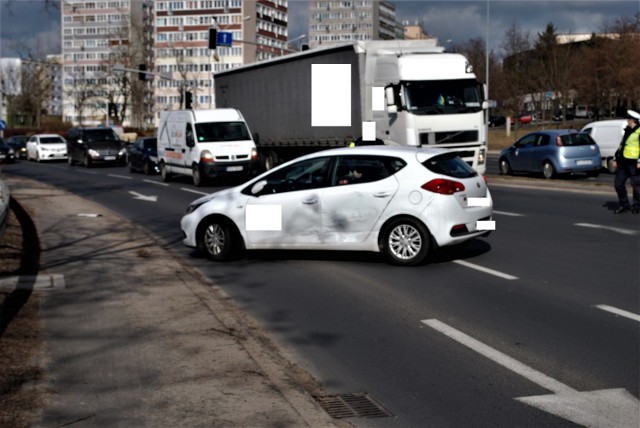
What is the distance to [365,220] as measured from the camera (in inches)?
477

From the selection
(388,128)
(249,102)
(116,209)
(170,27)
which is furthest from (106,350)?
(170,27)

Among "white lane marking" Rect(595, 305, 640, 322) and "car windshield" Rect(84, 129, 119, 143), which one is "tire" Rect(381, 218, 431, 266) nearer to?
"white lane marking" Rect(595, 305, 640, 322)

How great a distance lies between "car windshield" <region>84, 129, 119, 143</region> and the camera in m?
46.3

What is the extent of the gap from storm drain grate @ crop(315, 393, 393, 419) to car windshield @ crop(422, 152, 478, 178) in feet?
20.1

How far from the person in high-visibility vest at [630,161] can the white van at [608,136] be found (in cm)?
1440

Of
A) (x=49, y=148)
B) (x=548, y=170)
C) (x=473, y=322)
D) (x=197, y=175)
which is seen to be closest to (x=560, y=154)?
(x=548, y=170)

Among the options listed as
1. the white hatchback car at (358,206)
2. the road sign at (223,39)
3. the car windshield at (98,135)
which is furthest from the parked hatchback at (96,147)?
the white hatchback car at (358,206)

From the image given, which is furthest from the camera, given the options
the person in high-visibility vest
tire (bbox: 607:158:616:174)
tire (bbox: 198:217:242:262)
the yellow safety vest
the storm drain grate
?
tire (bbox: 607:158:616:174)

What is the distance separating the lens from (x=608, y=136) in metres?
32.5

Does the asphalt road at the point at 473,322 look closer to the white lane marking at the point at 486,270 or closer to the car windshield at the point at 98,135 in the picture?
the white lane marking at the point at 486,270

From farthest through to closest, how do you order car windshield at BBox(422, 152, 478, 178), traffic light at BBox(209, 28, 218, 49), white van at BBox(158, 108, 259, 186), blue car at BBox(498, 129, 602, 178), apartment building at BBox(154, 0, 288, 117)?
apartment building at BBox(154, 0, 288, 117) → traffic light at BBox(209, 28, 218, 49) → blue car at BBox(498, 129, 602, 178) → white van at BBox(158, 108, 259, 186) → car windshield at BBox(422, 152, 478, 178)

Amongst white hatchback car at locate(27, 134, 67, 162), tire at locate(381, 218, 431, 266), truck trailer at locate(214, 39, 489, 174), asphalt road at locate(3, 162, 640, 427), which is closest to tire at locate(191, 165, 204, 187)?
truck trailer at locate(214, 39, 489, 174)

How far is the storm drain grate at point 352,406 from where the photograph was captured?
19.6 ft

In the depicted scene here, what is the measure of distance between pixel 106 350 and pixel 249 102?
2827 cm
